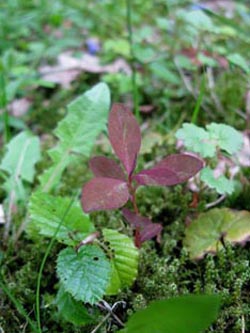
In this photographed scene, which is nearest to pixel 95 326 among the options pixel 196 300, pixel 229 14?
pixel 196 300

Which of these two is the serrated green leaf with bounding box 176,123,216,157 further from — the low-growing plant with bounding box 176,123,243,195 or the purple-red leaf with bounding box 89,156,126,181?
the purple-red leaf with bounding box 89,156,126,181

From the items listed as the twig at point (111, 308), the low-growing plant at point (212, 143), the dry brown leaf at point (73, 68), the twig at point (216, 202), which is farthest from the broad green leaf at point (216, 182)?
the dry brown leaf at point (73, 68)

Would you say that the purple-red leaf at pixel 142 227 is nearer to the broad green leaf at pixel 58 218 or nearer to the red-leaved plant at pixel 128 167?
the red-leaved plant at pixel 128 167

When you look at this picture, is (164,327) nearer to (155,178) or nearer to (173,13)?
(155,178)

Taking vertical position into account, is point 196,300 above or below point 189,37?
above

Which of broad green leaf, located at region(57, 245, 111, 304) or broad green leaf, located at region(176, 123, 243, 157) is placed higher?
broad green leaf, located at region(176, 123, 243, 157)

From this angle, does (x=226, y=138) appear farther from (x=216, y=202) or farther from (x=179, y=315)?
(x=179, y=315)

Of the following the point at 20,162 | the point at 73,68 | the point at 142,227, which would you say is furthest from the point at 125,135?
the point at 73,68

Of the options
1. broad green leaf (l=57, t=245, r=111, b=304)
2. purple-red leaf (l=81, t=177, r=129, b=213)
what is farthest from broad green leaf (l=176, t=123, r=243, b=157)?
broad green leaf (l=57, t=245, r=111, b=304)
